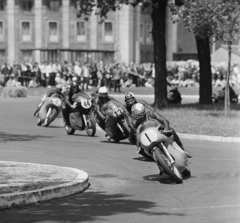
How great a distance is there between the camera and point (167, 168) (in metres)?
12.1

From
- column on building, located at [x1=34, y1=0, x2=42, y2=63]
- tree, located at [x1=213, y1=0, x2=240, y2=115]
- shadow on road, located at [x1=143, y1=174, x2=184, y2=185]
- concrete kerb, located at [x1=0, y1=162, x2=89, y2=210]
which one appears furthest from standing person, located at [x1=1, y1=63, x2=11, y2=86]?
concrete kerb, located at [x1=0, y1=162, x2=89, y2=210]

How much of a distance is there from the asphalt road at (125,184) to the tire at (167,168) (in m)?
0.17

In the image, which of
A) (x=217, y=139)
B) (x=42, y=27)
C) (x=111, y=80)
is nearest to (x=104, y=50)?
(x=42, y=27)

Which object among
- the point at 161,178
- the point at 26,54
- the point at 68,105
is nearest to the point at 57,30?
the point at 26,54

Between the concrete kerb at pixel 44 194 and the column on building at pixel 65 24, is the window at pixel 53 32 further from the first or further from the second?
the concrete kerb at pixel 44 194

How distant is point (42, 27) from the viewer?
8006 cm

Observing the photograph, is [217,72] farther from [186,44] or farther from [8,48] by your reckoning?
[186,44]

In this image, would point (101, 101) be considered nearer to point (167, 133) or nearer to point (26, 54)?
point (167, 133)

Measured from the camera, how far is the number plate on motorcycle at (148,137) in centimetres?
1255

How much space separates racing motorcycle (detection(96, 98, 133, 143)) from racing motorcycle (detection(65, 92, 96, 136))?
6.14 feet

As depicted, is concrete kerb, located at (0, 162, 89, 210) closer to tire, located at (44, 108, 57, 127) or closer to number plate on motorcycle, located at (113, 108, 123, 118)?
number plate on motorcycle, located at (113, 108, 123, 118)

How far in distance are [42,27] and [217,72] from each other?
29.9 meters

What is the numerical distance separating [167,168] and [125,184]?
667 millimetres

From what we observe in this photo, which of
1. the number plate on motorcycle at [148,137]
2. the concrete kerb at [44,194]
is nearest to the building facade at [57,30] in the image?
the number plate on motorcycle at [148,137]
